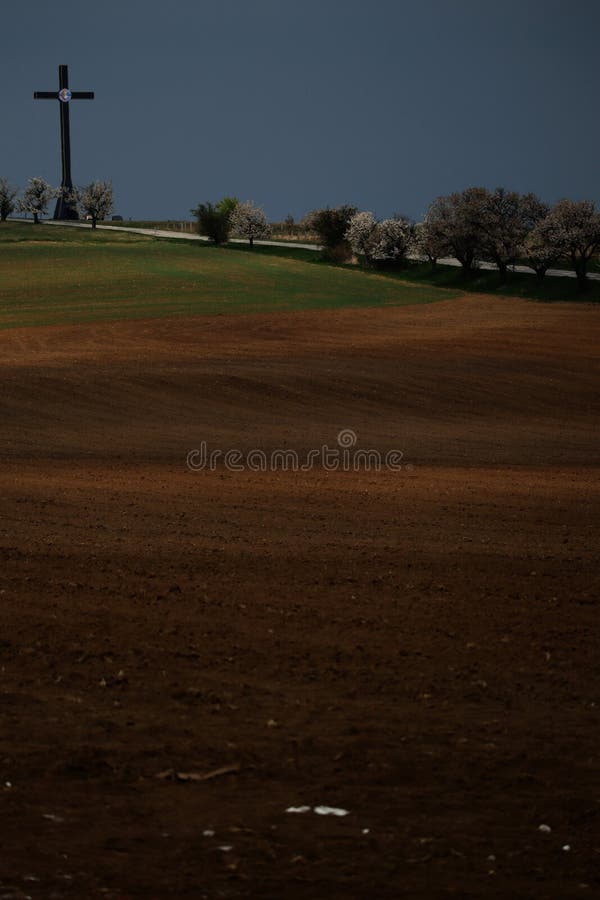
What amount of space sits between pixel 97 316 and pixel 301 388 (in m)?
21.1

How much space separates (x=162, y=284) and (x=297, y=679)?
53.2 m

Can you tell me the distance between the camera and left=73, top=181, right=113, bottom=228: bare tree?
113 m

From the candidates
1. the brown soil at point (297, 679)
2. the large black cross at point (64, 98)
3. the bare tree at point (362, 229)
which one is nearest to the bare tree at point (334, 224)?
the bare tree at point (362, 229)

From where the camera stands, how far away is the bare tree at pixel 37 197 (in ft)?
372

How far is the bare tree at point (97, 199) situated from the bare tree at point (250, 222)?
2344 centimetres

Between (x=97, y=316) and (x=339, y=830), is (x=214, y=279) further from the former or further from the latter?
(x=339, y=830)

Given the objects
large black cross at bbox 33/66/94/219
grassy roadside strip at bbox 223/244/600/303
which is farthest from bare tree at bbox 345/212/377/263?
large black cross at bbox 33/66/94/219

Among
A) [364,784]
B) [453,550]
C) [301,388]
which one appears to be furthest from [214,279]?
[364,784]

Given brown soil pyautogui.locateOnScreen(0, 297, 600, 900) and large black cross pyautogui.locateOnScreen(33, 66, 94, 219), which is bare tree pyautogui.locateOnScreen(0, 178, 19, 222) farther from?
brown soil pyautogui.locateOnScreen(0, 297, 600, 900)

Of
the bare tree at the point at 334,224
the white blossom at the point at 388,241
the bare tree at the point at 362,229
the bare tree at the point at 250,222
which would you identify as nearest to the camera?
the white blossom at the point at 388,241

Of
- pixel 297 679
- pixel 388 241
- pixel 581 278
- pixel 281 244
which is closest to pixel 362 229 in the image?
pixel 388 241

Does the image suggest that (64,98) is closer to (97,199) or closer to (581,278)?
(97,199)

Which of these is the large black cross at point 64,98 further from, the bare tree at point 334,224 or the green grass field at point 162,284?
the bare tree at point 334,224

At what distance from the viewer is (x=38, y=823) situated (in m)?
5.95
